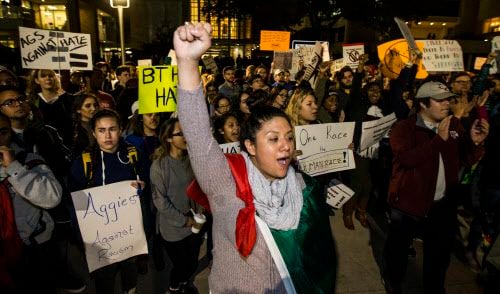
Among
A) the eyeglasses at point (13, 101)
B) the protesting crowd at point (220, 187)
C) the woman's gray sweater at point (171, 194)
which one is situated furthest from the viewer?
the eyeglasses at point (13, 101)

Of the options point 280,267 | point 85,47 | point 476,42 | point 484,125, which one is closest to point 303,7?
point 476,42

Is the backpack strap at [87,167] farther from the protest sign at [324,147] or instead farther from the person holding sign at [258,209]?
the protest sign at [324,147]

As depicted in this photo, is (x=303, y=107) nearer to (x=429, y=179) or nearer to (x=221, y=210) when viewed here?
(x=429, y=179)

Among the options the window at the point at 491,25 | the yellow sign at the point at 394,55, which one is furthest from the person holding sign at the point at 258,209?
the window at the point at 491,25

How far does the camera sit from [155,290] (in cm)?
370

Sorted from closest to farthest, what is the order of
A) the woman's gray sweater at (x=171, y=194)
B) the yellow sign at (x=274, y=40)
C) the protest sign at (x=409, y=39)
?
1. the woman's gray sweater at (x=171, y=194)
2. the protest sign at (x=409, y=39)
3. the yellow sign at (x=274, y=40)

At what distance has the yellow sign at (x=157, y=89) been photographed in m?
3.97

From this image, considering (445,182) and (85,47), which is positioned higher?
(85,47)

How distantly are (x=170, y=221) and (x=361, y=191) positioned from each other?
307 centimetres

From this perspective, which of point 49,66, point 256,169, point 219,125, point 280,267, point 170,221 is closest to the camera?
point 280,267

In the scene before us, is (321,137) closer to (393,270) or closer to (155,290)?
(393,270)

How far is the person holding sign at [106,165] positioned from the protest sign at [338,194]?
2.41 metres

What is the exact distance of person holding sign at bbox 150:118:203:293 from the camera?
3213 mm

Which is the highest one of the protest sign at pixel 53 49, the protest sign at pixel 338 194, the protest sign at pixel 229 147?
the protest sign at pixel 53 49
